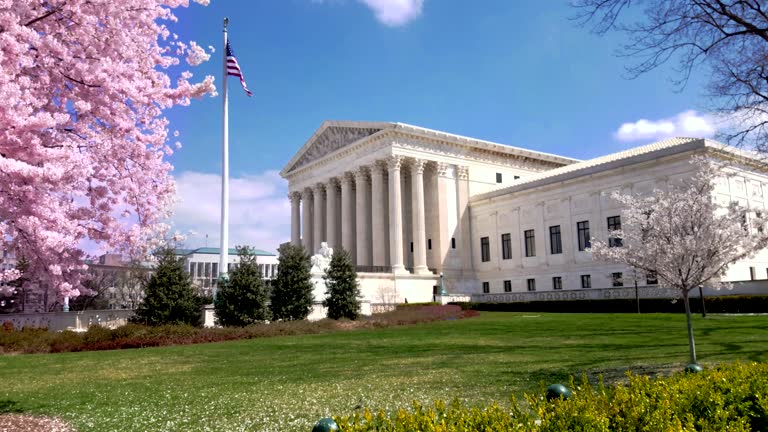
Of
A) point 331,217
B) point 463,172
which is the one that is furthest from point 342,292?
point 331,217

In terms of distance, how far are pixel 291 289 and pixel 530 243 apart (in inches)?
1277

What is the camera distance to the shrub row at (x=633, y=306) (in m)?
35.2

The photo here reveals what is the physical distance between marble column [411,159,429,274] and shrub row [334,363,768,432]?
5518 cm

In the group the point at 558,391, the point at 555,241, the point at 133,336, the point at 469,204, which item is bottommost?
the point at 133,336

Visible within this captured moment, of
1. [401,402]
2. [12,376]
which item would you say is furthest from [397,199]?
[401,402]

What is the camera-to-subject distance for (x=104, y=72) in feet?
29.3

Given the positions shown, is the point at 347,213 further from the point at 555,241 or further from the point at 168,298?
the point at 168,298

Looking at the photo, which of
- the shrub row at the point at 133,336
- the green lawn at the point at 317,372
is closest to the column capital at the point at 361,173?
the shrub row at the point at 133,336

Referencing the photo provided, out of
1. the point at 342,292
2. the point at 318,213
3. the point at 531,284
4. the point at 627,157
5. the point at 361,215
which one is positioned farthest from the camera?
the point at 318,213

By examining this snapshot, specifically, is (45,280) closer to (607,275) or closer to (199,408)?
(199,408)

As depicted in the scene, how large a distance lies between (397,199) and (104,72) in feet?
180

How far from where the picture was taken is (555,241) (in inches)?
2265

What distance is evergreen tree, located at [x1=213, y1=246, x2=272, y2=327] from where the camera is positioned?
1303 inches

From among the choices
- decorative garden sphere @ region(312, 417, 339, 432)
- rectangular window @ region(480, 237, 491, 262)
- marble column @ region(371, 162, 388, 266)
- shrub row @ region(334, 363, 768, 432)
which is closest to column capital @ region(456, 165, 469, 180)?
rectangular window @ region(480, 237, 491, 262)
